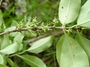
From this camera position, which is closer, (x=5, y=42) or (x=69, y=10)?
(x=69, y=10)

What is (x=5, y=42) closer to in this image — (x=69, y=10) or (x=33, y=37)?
(x=33, y=37)

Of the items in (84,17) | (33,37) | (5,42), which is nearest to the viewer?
(84,17)

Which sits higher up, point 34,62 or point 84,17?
point 84,17

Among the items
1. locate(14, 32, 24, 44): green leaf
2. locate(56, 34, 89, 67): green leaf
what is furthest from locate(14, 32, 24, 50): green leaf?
locate(56, 34, 89, 67): green leaf

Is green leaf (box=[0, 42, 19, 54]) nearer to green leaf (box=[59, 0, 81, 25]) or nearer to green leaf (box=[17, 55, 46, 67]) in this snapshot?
green leaf (box=[17, 55, 46, 67])

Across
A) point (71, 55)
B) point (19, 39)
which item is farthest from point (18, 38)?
point (71, 55)

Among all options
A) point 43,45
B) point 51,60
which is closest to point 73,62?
point 43,45

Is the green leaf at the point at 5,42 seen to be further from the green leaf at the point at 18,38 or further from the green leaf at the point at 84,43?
the green leaf at the point at 84,43
